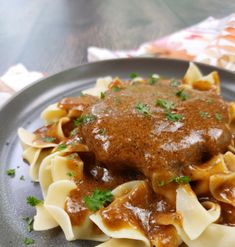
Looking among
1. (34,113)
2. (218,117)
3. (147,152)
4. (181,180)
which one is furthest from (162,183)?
(34,113)

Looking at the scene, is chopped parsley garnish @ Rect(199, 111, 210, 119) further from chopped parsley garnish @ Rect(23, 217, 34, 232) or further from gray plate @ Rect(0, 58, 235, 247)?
chopped parsley garnish @ Rect(23, 217, 34, 232)

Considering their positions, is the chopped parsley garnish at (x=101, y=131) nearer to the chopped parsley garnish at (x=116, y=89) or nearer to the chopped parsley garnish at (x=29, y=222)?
the chopped parsley garnish at (x=116, y=89)

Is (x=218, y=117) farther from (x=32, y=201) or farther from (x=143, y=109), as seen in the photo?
(x=32, y=201)

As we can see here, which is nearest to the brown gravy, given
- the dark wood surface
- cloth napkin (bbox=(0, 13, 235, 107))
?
cloth napkin (bbox=(0, 13, 235, 107))

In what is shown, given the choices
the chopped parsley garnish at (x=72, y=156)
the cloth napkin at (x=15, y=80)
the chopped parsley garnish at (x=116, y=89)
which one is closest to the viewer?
the chopped parsley garnish at (x=72, y=156)

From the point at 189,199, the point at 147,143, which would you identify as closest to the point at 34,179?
the point at 147,143

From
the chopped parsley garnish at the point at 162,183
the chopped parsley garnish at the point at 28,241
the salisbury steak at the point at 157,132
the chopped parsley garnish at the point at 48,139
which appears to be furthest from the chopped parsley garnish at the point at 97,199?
the chopped parsley garnish at the point at 48,139

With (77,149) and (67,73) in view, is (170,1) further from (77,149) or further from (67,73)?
(77,149)
